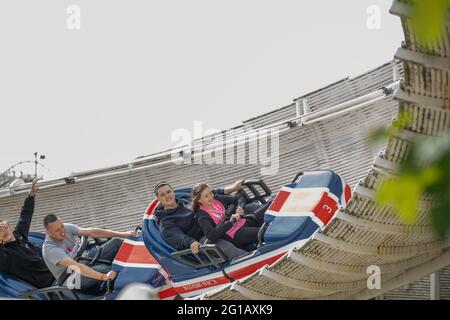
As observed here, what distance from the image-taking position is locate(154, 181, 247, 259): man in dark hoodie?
1072 centimetres

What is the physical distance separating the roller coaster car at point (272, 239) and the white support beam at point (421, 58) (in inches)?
163

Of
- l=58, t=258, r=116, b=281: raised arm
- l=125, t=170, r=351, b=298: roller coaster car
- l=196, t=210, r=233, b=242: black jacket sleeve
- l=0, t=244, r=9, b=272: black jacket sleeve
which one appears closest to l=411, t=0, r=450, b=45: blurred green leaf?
l=125, t=170, r=351, b=298: roller coaster car

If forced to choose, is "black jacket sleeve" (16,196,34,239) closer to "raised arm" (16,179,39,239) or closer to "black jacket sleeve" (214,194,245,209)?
"raised arm" (16,179,39,239)

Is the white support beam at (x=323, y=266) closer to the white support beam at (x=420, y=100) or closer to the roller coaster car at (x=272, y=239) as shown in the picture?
the roller coaster car at (x=272, y=239)

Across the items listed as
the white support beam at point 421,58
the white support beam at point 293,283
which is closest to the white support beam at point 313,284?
the white support beam at point 293,283

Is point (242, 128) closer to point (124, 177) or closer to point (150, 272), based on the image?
point (124, 177)

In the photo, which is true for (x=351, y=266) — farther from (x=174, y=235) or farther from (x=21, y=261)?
(x=21, y=261)

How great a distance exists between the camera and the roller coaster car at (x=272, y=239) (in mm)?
10312

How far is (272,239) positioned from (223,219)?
34.9 inches

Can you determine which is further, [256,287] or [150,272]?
[150,272]

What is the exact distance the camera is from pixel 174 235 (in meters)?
11.1
